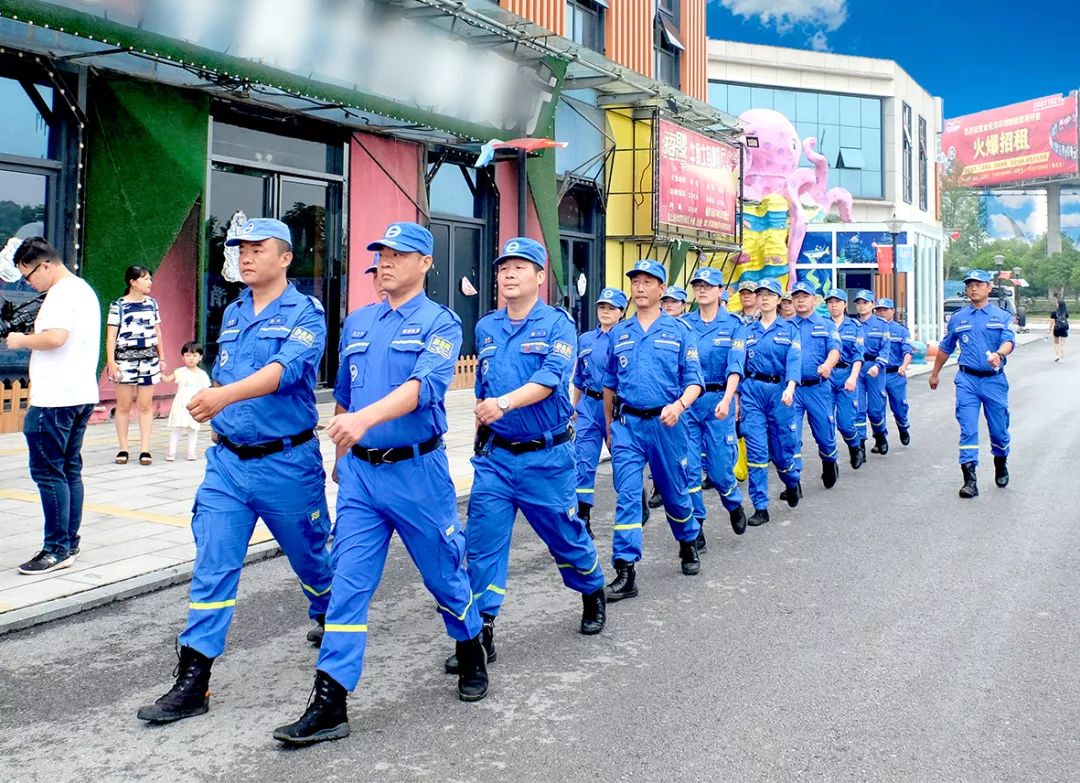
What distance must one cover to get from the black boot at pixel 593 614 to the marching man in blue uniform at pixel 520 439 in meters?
0.44

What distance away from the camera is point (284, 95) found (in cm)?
1320

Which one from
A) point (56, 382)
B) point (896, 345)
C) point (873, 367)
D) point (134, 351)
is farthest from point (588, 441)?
point (896, 345)

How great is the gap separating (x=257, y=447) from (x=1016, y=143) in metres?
127

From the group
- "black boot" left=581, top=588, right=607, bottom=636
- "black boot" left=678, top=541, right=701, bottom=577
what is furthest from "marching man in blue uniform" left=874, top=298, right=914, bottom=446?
"black boot" left=581, top=588, right=607, bottom=636

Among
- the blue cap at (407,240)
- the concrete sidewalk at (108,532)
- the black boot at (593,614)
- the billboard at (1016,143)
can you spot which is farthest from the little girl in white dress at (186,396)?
the billboard at (1016,143)

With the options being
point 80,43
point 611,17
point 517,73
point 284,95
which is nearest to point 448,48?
point 517,73

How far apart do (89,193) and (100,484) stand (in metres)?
4.40

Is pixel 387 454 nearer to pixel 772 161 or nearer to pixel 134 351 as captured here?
pixel 134 351

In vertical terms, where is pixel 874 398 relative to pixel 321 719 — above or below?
above

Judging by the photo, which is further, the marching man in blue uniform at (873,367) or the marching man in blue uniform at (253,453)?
the marching man in blue uniform at (873,367)

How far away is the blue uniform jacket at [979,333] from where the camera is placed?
9.57 m

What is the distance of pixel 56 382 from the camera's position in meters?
6.04

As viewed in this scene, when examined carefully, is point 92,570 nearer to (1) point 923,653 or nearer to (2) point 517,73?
(1) point 923,653

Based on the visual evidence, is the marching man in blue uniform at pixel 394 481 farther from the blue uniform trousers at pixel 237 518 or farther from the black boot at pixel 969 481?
the black boot at pixel 969 481
